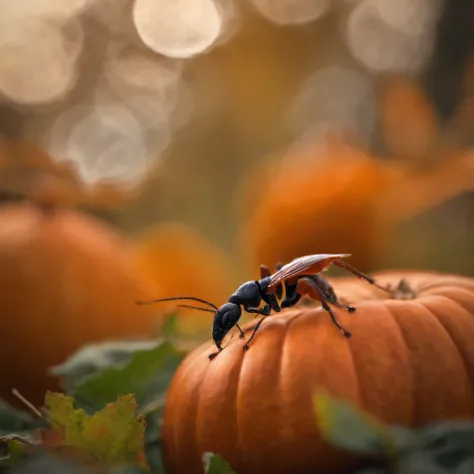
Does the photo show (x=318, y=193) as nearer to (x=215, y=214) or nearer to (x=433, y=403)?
(x=433, y=403)

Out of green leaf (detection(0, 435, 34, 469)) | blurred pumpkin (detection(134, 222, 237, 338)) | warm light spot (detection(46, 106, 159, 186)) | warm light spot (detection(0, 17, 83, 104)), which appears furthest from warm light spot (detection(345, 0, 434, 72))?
green leaf (detection(0, 435, 34, 469))

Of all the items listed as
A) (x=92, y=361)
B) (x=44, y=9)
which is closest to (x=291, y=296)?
(x=92, y=361)

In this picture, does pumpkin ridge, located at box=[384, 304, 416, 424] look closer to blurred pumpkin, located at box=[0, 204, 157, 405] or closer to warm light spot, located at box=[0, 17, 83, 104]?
blurred pumpkin, located at box=[0, 204, 157, 405]

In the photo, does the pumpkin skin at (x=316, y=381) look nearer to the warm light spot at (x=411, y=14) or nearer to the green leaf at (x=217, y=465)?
the green leaf at (x=217, y=465)

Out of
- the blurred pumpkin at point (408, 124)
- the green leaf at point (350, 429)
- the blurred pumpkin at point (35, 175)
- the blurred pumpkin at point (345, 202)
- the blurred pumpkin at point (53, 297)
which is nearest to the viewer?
the green leaf at point (350, 429)

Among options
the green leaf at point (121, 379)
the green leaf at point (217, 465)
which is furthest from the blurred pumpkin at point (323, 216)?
the green leaf at point (217, 465)

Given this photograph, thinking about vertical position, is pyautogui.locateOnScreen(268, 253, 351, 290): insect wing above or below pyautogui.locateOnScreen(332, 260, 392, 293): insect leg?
above

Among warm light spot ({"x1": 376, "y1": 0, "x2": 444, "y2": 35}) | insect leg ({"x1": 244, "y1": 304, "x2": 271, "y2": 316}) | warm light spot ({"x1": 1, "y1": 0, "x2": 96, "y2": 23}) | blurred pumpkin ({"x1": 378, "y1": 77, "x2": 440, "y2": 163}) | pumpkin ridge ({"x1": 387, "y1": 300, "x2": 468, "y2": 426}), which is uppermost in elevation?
warm light spot ({"x1": 1, "y1": 0, "x2": 96, "y2": 23})

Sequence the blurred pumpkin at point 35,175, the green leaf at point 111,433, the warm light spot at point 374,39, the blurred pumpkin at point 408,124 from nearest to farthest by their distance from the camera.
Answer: the green leaf at point 111,433, the blurred pumpkin at point 35,175, the blurred pumpkin at point 408,124, the warm light spot at point 374,39
